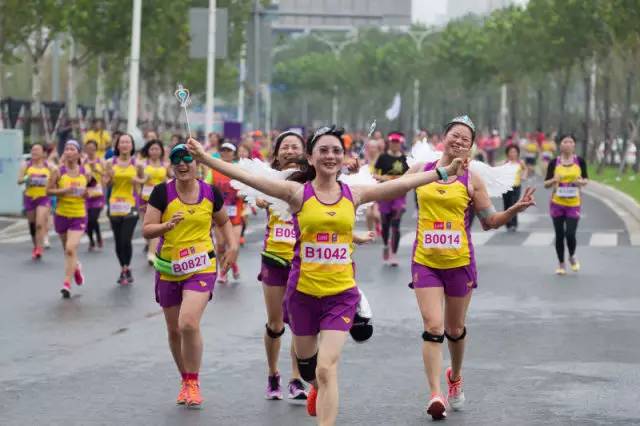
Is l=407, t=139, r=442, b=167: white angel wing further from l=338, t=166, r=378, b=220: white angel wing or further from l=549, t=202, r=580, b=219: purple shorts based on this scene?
l=549, t=202, r=580, b=219: purple shorts

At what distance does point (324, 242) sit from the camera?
848 cm

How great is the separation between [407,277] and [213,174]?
2912 millimetres

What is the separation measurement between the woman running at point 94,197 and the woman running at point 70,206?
836 mm

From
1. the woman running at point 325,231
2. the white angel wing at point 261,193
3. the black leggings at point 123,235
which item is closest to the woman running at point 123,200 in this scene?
the black leggings at point 123,235

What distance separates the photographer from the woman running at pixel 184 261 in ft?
32.8

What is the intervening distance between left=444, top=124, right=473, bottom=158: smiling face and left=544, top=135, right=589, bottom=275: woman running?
9.19 meters

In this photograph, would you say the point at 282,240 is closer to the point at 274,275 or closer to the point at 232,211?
the point at 274,275

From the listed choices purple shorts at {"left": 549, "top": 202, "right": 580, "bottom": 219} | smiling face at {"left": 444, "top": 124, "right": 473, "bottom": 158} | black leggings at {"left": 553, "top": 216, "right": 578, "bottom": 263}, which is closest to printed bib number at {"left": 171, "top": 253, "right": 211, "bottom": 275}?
smiling face at {"left": 444, "top": 124, "right": 473, "bottom": 158}

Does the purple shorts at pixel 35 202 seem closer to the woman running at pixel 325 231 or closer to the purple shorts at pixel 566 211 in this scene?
the purple shorts at pixel 566 211

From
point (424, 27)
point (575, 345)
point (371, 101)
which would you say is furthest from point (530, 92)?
point (575, 345)

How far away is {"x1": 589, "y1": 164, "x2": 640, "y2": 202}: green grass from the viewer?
3966 cm

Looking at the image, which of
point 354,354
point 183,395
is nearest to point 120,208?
point 354,354

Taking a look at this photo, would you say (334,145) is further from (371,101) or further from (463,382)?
(371,101)

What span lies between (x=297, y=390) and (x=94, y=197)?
12199 millimetres
